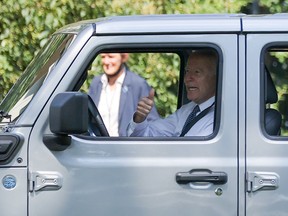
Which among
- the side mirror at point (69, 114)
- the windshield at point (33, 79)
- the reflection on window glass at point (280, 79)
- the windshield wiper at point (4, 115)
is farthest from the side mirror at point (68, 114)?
the reflection on window glass at point (280, 79)

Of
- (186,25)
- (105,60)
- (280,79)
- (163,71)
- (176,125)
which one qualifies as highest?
(186,25)

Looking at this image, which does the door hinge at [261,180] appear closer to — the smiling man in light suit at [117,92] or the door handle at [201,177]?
the door handle at [201,177]

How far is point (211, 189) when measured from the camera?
421 centimetres

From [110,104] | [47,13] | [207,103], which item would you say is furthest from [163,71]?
[47,13]

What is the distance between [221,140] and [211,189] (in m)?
0.23

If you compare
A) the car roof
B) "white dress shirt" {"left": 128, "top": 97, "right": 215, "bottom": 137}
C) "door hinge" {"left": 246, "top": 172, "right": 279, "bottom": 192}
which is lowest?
"door hinge" {"left": 246, "top": 172, "right": 279, "bottom": 192}

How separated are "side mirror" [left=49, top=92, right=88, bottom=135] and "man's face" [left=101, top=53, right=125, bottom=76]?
1.85 ft

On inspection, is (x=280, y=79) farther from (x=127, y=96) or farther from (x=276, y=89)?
(x=127, y=96)

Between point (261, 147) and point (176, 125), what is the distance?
66cm

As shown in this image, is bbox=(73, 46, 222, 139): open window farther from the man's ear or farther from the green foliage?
the green foliage

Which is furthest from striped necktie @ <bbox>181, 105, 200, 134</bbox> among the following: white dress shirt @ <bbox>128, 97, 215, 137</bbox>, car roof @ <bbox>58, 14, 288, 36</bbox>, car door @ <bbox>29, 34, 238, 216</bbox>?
car roof @ <bbox>58, 14, 288, 36</bbox>

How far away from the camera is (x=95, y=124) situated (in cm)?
448

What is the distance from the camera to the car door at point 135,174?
13.7ft

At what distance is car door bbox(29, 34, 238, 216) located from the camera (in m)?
4.18
